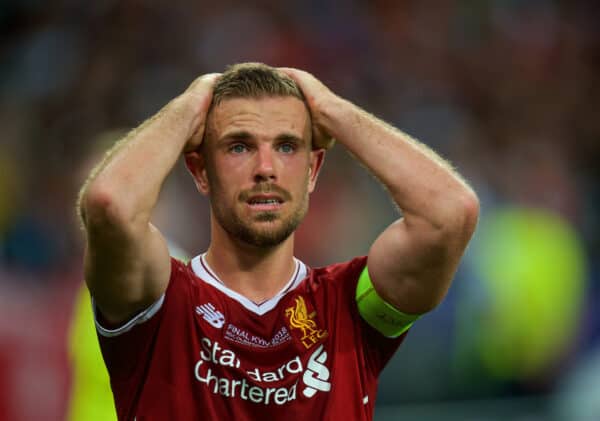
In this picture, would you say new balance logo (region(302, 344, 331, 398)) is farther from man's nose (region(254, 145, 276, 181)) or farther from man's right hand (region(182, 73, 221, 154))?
man's right hand (region(182, 73, 221, 154))

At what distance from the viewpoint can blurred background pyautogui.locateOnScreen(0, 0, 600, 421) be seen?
6.63 metres

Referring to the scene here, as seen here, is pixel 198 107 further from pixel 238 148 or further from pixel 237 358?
pixel 237 358

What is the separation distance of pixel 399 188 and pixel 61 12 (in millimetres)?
5810

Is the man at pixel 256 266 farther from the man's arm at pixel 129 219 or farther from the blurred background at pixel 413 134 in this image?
the blurred background at pixel 413 134

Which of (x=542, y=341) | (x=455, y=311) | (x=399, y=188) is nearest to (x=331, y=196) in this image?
Answer: (x=455, y=311)

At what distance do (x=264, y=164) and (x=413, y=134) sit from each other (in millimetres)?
5374

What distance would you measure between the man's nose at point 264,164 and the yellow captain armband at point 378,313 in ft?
1.54

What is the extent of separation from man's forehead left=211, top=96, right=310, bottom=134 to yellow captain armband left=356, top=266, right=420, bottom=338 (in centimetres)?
55

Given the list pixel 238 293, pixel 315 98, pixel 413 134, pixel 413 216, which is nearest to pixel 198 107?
pixel 315 98

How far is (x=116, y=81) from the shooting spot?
305 inches

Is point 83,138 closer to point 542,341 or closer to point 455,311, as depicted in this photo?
point 455,311

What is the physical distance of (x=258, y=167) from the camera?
9.80 feet

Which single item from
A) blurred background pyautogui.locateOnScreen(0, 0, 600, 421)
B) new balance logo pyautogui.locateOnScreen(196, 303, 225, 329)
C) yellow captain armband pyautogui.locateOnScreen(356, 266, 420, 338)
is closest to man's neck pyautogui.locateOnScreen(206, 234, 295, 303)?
new balance logo pyautogui.locateOnScreen(196, 303, 225, 329)

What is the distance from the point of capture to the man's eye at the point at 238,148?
121 inches
